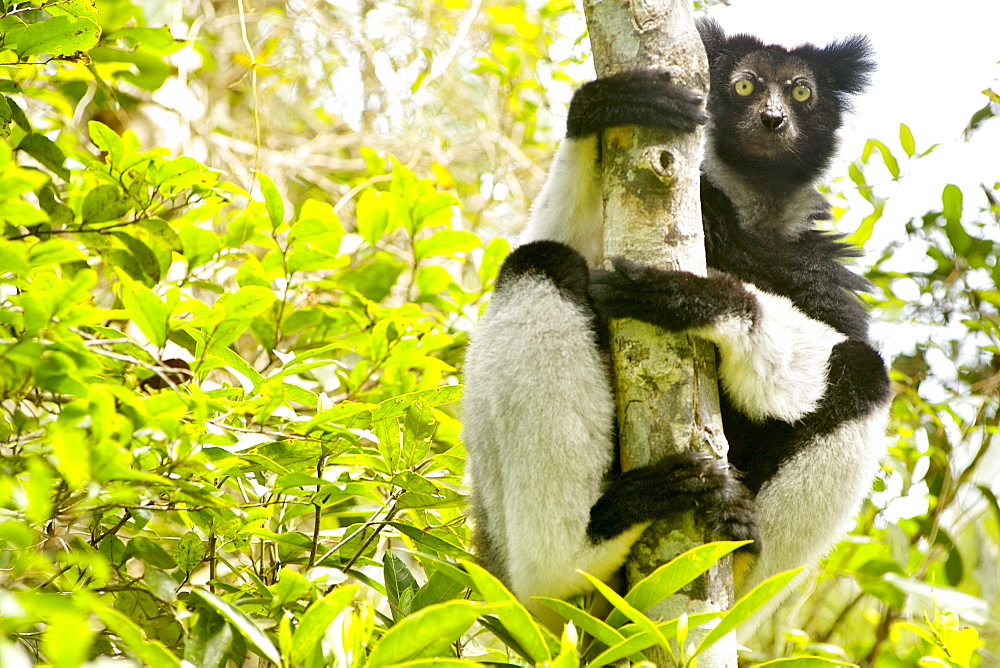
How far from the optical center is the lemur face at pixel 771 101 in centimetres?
352

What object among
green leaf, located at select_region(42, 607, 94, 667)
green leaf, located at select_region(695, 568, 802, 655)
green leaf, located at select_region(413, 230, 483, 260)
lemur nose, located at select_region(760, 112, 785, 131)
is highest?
lemur nose, located at select_region(760, 112, 785, 131)

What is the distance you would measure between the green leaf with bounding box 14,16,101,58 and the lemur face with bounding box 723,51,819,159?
8.46ft

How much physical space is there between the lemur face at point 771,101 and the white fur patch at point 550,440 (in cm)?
144

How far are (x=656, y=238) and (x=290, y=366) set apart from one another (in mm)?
1183

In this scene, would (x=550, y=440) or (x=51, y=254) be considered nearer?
(x=51, y=254)

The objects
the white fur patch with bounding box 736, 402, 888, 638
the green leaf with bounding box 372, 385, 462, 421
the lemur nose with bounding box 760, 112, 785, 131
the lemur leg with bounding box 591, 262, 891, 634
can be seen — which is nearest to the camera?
the green leaf with bounding box 372, 385, 462, 421

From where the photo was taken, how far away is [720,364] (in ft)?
8.95

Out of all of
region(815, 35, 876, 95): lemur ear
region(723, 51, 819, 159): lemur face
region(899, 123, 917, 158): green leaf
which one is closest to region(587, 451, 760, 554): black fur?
region(723, 51, 819, 159): lemur face

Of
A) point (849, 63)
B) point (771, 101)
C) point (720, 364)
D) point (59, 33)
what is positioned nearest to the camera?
point (59, 33)

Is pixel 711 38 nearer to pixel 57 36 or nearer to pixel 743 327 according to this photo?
pixel 743 327

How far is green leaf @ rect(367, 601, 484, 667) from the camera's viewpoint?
1.54 meters

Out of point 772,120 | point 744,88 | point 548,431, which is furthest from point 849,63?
point 548,431

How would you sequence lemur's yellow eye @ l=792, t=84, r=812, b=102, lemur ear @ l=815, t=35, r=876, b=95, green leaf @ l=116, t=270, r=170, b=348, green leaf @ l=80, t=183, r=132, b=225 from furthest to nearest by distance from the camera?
lemur ear @ l=815, t=35, r=876, b=95 → lemur's yellow eye @ l=792, t=84, r=812, b=102 → green leaf @ l=80, t=183, r=132, b=225 → green leaf @ l=116, t=270, r=170, b=348

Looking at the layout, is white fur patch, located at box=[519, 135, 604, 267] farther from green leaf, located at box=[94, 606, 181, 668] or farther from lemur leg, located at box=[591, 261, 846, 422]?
green leaf, located at box=[94, 606, 181, 668]
